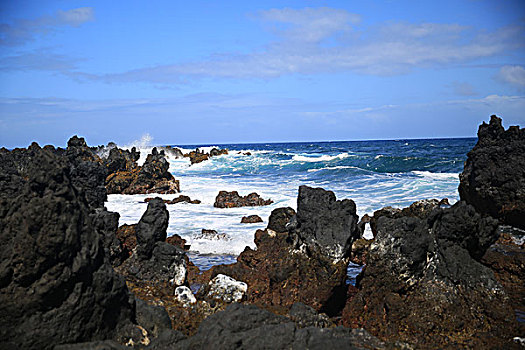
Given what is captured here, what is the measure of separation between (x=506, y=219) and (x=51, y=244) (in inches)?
408

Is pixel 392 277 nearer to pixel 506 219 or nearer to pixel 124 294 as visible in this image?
pixel 124 294

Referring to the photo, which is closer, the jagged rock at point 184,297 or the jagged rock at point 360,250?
the jagged rock at point 184,297

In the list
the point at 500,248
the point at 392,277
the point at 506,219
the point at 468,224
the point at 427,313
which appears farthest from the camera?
the point at 506,219

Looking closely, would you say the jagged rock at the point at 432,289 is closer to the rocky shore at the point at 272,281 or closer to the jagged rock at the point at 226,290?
the rocky shore at the point at 272,281

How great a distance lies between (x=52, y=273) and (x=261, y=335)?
212cm

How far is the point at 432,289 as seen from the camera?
18.5 ft

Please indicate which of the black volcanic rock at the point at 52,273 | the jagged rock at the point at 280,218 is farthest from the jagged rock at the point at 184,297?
the jagged rock at the point at 280,218

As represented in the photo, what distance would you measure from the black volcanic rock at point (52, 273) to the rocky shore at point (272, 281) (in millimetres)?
11

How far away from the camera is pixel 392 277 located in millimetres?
5832

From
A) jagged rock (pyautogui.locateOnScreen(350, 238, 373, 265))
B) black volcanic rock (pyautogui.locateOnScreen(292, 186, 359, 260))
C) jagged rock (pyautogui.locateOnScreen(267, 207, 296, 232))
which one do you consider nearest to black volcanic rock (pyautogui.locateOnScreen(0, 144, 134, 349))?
black volcanic rock (pyautogui.locateOnScreen(292, 186, 359, 260))

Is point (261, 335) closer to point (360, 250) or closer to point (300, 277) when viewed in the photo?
point (300, 277)

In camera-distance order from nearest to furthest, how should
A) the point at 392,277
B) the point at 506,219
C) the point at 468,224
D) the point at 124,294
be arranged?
the point at 124,294, the point at 392,277, the point at 468,224, the point at 506,219

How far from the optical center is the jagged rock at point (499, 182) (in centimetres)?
995

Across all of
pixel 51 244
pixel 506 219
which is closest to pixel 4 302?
pixel 51 244
